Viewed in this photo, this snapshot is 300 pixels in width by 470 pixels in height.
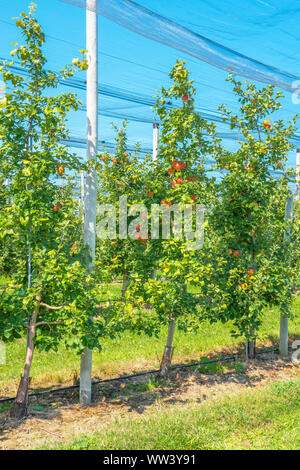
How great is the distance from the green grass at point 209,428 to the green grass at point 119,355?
3.88 feet

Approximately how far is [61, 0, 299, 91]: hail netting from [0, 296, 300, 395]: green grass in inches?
A: 152

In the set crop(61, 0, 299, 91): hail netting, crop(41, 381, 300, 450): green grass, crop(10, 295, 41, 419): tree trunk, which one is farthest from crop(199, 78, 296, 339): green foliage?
crop(10, 295, 41, 419): tree trunk

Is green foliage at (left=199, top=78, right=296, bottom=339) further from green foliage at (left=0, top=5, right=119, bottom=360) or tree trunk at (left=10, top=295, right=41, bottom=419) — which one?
tree trunk at (left=10, top=295, right=41, bottom=419)

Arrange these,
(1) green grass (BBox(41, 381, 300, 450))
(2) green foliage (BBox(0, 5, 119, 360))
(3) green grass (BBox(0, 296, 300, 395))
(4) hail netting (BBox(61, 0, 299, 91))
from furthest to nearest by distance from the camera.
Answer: (3) green grass (BBox(0, 296, 300, 395))
(4) hail netting (BBox(61, 0, 299, 91))
(2) green foliage (BBox(0, 5, 119, 360))
(1) green grass (BBox(41, 381, 300, 450))

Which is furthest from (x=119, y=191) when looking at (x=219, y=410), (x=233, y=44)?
(x=219, y=410)

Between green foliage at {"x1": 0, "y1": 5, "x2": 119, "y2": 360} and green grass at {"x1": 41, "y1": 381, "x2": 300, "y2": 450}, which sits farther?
green foliage at {"x1": 0, "y1": 5, "x2": 119, "y2": 360}

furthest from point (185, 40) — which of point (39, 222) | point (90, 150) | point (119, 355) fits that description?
point (119, 355)

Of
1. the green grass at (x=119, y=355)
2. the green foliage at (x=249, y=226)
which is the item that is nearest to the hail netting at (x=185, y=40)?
the green foliage at (x=249, y=226)

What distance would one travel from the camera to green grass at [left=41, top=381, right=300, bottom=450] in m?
3.48

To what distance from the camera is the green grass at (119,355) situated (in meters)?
5.41

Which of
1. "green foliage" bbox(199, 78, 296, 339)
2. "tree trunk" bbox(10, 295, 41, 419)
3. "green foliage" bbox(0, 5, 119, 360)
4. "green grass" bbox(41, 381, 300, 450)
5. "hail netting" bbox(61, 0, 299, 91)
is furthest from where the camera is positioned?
"green foliage" bbox(199, 78, 296, 339)

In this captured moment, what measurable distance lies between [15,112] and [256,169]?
3.72 m

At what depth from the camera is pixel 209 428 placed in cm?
382

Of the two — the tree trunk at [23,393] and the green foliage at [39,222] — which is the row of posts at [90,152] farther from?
the tree trunk at [23,393]
